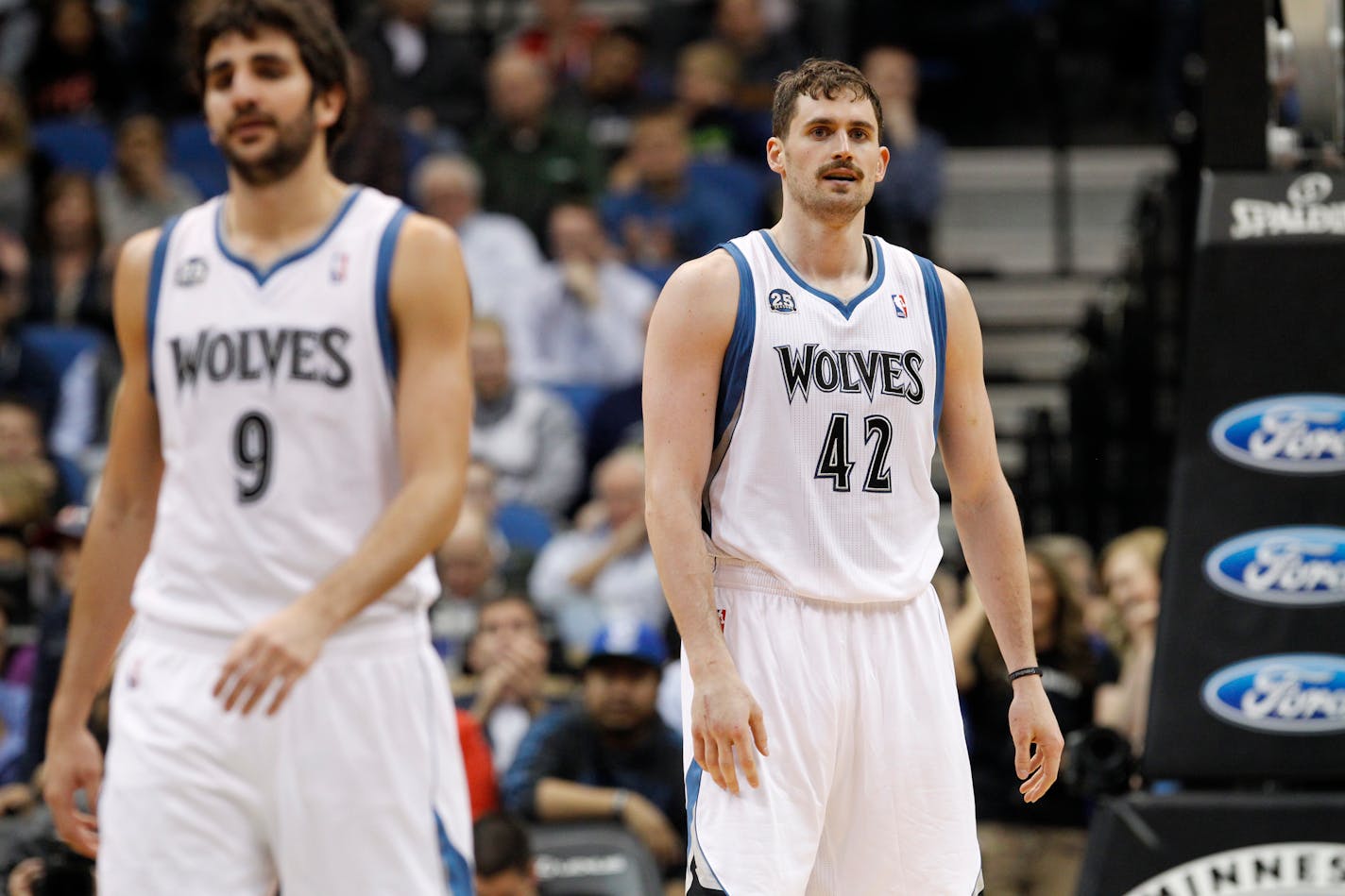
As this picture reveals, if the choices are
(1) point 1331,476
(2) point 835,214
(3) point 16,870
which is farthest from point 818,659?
(3) point 16,870

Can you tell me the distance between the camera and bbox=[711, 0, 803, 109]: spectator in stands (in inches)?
517

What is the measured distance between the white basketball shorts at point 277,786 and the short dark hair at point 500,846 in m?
Answer: 2.76

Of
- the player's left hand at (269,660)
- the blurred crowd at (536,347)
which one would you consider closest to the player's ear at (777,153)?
the player's left hand at (269,660)

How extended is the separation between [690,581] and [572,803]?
3674 millimetres

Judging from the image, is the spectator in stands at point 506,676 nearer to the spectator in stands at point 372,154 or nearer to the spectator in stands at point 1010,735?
the spectator in stands at point 1010,735

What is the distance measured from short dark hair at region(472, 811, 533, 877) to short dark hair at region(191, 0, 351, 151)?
3.27 meters

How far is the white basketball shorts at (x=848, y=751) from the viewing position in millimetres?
4312

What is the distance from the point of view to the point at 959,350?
459 cm

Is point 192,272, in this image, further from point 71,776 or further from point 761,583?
point 761,583

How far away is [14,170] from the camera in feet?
40.2

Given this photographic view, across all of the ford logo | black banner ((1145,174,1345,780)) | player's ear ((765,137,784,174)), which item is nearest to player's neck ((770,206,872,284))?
player's ear ((765,137,784,174))

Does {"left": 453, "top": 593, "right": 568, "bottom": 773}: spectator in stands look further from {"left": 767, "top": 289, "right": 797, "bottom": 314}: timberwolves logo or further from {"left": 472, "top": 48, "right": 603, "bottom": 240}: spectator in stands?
{"left": 472, "top": 48, "right": 603, "bottom": 240}: spectator in stands

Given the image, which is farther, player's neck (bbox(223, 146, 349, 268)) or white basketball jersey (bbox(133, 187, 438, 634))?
player's neck (bbox(223, 146, 349, 268))

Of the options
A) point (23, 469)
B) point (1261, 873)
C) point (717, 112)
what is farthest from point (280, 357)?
point (717, 112)
